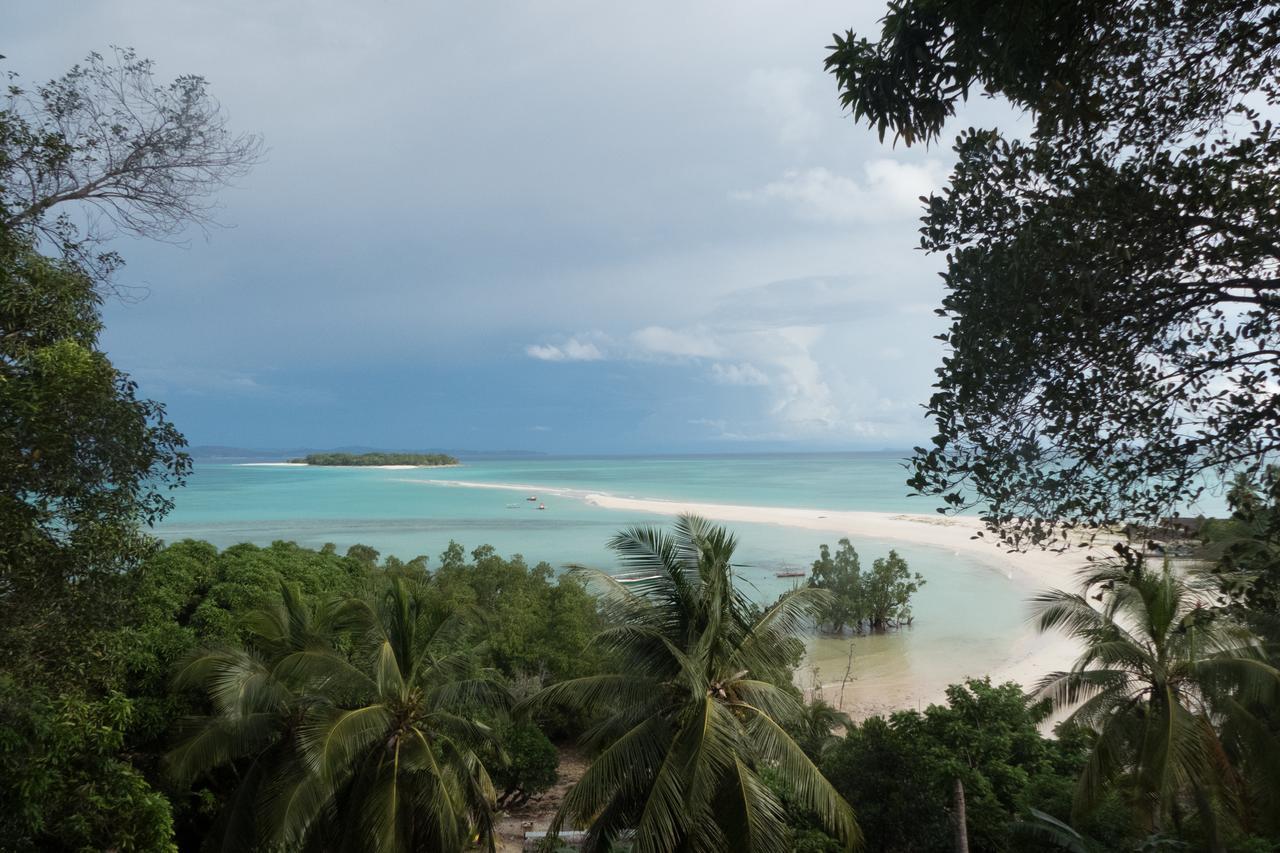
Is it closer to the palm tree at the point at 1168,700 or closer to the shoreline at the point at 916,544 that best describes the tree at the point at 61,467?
the shoreline at the point at 916,544

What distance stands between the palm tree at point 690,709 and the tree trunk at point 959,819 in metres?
2.79

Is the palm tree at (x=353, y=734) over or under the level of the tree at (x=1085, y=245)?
under

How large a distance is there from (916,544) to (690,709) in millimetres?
43151

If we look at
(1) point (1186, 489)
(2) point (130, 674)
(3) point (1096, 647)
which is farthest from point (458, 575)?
(1) point (1186, 489)

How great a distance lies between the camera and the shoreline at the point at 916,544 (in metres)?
22.0

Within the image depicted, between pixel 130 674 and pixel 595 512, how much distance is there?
2120 inches

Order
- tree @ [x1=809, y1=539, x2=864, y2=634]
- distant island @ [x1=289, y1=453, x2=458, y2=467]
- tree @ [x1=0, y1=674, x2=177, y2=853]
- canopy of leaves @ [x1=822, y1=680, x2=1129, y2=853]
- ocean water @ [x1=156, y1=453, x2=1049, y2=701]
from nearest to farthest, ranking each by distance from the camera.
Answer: tree @ [x1=0, y1=674, x2=177, y2=853] → canopy of leaves @ [x1=822, y1=680, x2=1129, y2=853] → ocean water @ [x1=156, y1=453, x2=1049, y2=701] → tree @ [x1=809, y1=539, x2=864, y2=634] → distant island @ [x1=289, y1=453, x2=458, y2=467]

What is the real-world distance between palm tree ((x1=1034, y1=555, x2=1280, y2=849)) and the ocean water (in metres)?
5.06

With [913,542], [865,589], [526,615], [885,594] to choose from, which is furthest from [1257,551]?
[913,542]

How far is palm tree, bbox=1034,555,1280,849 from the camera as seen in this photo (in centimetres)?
904

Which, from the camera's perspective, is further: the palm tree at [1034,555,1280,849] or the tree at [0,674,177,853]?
the palm tree at [1034,555,1280,849]

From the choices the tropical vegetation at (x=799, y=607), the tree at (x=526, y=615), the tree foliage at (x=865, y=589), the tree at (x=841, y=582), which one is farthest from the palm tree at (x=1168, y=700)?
the tree foliage at (x=865, y=589)

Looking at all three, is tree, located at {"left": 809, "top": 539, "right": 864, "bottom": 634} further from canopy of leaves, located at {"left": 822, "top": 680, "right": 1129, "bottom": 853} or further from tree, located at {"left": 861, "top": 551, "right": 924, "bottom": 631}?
canopy of leaves, located at {"left": 822, "top": 680, "right": 1129, "bottom": 853}

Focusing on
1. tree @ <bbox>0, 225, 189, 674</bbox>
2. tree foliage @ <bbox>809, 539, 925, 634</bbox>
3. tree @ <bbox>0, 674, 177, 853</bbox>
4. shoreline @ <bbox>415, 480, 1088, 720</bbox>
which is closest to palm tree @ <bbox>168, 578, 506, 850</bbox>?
tree @ <bbox>0, 674, 177, 853</bbox>
